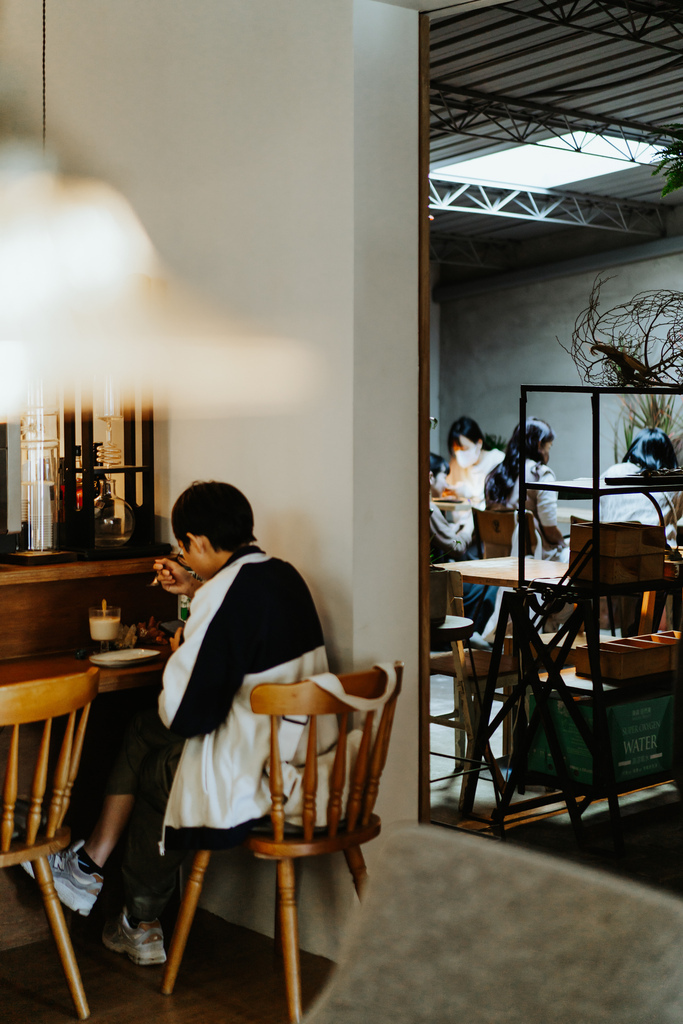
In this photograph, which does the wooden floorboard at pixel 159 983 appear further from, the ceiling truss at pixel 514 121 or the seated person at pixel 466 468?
the ceiling truss at pixel 514 121

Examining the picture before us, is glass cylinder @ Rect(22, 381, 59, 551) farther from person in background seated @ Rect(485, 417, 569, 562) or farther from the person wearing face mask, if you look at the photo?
the person wearing face mask

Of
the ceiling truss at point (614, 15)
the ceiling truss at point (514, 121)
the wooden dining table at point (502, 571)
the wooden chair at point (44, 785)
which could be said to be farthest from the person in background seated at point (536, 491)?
the wooden chair at point (44, 785)

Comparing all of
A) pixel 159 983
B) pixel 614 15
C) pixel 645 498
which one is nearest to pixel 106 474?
pixel 159 983

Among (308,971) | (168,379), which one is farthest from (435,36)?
(308,971)

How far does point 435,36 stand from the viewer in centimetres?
609

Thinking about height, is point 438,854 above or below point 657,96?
below

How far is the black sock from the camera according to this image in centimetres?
288

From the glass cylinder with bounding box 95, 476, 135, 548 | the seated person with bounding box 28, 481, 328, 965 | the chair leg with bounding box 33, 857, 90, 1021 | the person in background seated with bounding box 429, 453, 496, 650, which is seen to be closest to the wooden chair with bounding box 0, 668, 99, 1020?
the chair leg with bounding box 33, 857, 90, 1021

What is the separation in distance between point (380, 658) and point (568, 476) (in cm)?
948

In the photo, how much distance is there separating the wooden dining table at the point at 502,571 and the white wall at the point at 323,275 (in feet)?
5.28

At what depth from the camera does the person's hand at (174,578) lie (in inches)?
120

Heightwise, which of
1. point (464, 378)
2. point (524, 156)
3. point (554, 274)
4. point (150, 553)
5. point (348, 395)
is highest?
point (524, 156)

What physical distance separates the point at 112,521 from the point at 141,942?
1286mm

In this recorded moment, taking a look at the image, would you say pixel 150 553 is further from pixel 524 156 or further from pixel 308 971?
pixel 524 156
